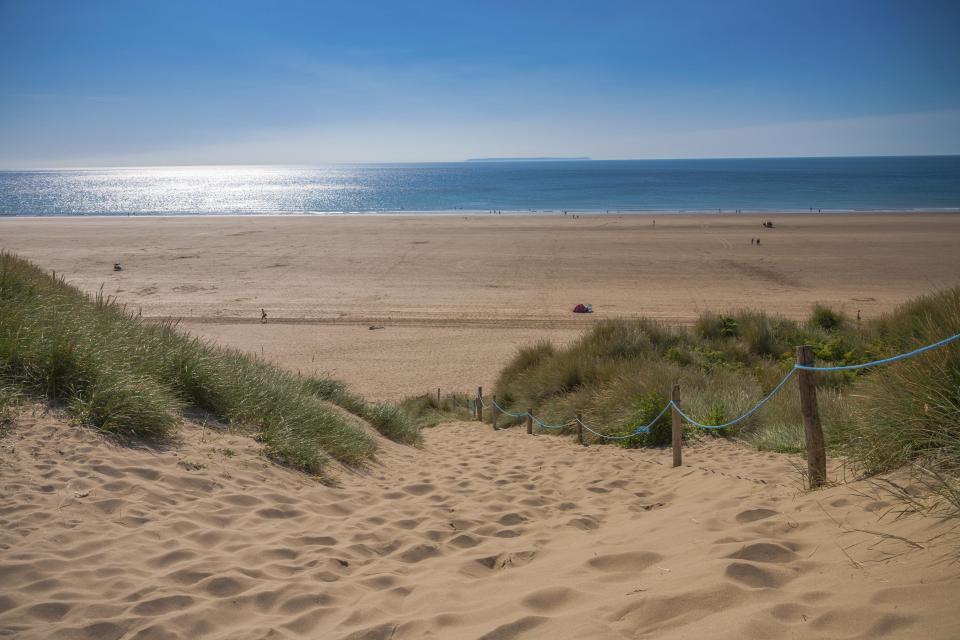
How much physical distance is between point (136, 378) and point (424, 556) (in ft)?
11.0

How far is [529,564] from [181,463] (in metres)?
3.00

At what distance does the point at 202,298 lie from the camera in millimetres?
24328

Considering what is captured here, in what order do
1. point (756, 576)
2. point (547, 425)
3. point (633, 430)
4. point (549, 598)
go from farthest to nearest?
point (547, 425) < point (633, 430) < point (549, 598) < point (756, 576)

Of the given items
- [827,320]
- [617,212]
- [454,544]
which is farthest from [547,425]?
[617,212]

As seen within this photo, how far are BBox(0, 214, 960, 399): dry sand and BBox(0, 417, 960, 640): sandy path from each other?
8772 mm

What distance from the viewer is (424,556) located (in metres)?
4.61

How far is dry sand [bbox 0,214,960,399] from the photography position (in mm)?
18266

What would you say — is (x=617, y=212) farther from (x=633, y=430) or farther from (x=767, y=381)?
(x=633, y=430)

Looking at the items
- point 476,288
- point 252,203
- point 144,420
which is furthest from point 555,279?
point 252,203

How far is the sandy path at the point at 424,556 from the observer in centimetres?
301

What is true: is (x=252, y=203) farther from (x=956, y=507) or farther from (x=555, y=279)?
(x=956, y=507)

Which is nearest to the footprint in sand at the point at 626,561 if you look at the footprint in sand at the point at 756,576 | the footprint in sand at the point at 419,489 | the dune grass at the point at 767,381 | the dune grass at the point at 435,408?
the footprint in sand at the point at 756,576

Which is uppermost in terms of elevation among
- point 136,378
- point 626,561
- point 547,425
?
point 136,378

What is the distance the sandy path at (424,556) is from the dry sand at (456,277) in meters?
8.77
